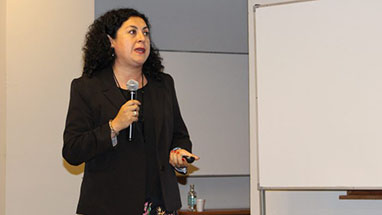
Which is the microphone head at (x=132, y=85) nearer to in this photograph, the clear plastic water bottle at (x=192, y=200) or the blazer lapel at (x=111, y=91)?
the blazer lapel at (x=111, y=91)

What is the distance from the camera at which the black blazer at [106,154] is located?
2123 mm

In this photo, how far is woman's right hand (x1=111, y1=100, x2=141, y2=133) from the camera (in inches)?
81.8

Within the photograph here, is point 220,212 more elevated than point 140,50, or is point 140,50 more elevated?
point 140,50

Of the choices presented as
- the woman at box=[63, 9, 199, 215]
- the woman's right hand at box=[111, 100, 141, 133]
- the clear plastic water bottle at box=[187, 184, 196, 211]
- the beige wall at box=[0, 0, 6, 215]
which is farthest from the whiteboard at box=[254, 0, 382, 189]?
the clear plastic water bottle at box=[187, 184, 196, 211]

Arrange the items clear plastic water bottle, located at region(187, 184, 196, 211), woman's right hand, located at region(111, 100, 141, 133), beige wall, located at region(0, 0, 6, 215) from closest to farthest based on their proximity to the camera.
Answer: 1. woman's right hand, located at region(111, 100, 141, 133)
2. beige wall, located at region(0, 0, 6, 215)
3. clear plastic water bottle, located at region(187, 184, 196, 211)

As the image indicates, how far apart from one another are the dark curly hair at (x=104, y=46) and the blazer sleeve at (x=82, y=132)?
0.11 metres

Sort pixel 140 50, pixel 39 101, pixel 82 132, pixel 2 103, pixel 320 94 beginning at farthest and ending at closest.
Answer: pixel 39 101 → pixel 2 103 → pixel 320 94 → pixel 140 50 → pixel 82 132

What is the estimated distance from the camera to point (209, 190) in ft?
17.6

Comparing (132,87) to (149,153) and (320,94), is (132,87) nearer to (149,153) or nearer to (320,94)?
(149,153)

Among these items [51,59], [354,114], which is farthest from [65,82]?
[354,114]

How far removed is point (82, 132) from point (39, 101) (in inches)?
77.2

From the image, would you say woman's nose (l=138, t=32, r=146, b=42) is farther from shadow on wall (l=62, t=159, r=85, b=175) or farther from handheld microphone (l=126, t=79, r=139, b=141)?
shadow on wall (l=62, t=159, r=85, b=175)

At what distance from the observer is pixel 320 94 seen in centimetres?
317

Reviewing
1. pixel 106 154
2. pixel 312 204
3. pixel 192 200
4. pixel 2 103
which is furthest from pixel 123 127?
pixel 192 200
